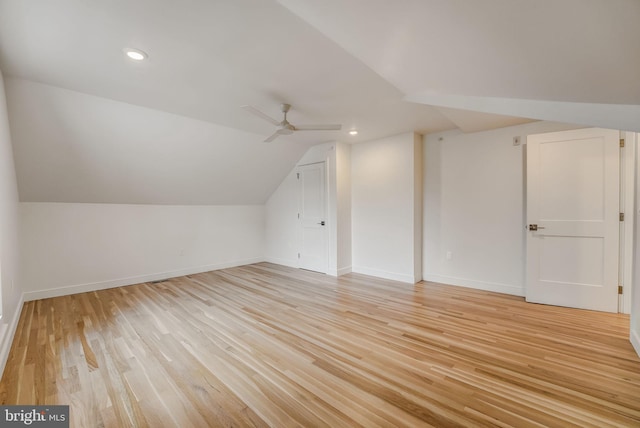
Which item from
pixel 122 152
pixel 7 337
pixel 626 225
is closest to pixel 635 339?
pixel 626 225

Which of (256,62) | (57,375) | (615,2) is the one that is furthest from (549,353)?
(57,375)

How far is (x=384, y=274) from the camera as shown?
15.2 ft

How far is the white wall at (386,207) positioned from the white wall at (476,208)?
0.88 feet

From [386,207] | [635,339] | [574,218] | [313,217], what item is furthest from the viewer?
[313,217]

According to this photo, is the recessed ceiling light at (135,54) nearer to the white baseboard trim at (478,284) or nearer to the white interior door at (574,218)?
the white interior door at (574,218)

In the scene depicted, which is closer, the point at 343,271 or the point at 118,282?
the point at 118,282

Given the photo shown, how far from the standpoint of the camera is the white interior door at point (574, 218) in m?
2.97

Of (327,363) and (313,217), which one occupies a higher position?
(313,217)

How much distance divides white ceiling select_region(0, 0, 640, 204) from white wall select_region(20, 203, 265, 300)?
0.34 meters

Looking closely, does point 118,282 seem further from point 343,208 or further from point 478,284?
point 478,284

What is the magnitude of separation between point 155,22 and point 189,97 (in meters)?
1.24

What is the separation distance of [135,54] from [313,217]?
3712 millimetres

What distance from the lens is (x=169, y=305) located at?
3449 mm

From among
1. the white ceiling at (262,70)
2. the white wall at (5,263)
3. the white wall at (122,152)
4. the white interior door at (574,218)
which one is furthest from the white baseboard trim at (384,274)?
the white wall at (5,263)
